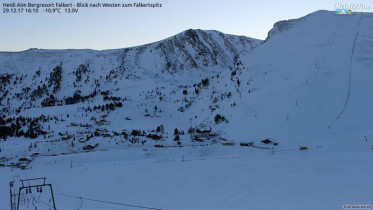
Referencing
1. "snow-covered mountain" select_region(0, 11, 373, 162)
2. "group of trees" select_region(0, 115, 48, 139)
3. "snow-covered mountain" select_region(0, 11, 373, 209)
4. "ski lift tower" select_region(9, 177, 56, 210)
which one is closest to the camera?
"ski lift tower" select_region(9, 177, 56, 210)

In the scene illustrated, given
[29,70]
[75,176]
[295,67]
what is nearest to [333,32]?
[295,67]

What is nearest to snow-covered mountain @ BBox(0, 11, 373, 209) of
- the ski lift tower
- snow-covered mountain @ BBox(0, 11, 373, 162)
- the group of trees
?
snow-covered mountain @ BBox(0, 11, 373, 162)

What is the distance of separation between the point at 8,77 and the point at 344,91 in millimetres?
155907

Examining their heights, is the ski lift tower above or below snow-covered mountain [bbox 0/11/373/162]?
below

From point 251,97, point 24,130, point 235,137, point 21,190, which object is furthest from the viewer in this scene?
point 24,130

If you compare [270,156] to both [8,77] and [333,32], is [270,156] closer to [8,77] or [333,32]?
[333,32]

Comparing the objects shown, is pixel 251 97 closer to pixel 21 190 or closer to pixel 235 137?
pixel 235 137

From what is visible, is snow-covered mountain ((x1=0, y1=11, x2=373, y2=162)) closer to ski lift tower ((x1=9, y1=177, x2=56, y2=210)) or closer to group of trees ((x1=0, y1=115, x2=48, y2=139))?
group of trees ((x1=0, y1=115, x2=48, y2=139))

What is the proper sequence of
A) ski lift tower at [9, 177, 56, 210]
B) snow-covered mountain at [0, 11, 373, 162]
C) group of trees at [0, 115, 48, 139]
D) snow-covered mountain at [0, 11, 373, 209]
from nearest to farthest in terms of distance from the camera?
ski lift tower at [9, 177, 56, 210], snow-covered mountain at [0, 11, 373, 209], snow-covered mountain at [0, 11, 373, 162], group of trees at [0, 115, 48, 139]

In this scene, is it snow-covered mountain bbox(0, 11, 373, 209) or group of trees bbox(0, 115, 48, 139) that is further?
group of trees bbox(0, 115, 48, 139)

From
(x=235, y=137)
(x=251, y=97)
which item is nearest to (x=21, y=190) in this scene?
(x=235, y=137)

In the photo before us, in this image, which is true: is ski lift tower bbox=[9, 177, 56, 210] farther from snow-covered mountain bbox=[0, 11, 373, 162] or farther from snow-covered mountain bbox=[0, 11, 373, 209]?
snow-covered mountain bbox=[0, 11, 373, 162]

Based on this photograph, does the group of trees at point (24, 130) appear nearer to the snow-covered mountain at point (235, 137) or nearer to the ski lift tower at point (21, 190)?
the snow-covered mountain at point (235, 137)

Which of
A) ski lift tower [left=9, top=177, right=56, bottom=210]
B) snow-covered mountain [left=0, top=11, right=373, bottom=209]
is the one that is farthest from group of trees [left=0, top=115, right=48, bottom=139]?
ski lift tower [left=9, top=177, right=56, bottom=210]
